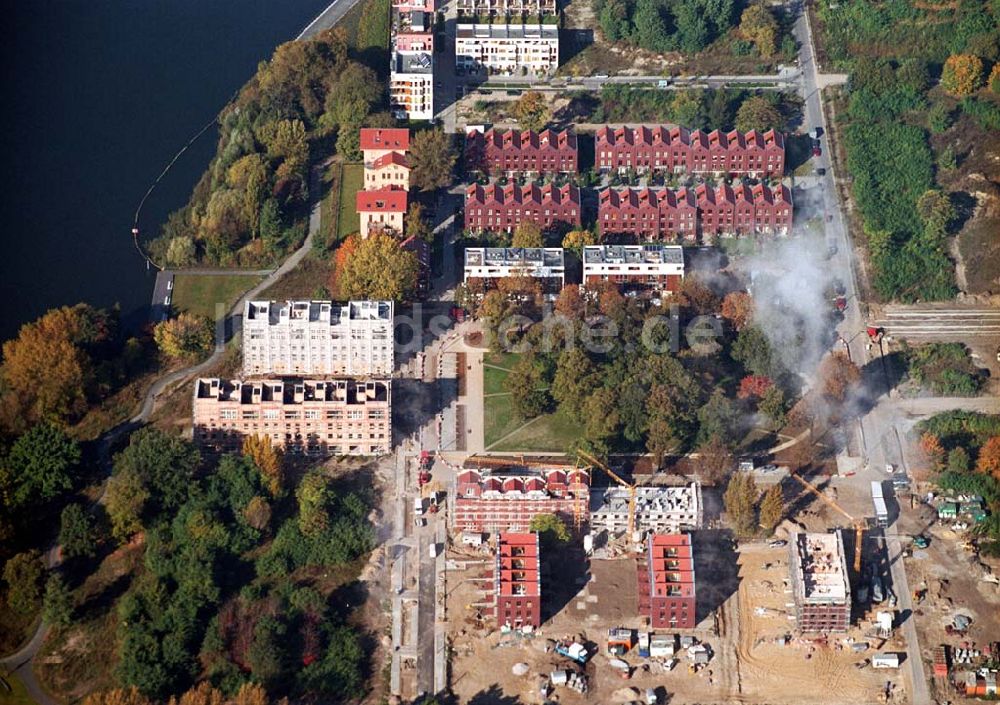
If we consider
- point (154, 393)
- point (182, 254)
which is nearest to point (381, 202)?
point (182, 254)

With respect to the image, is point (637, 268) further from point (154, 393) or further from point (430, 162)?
point (154, 393)

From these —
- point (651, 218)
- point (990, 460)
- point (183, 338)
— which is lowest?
point (990, 460)

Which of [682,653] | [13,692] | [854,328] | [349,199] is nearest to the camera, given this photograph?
[13,692]

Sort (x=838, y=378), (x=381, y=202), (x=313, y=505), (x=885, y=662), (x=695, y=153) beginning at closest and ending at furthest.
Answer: (x=885, y=662), (x=313, y=505), (x=838, y=378), (x=381, y=202), (x=695, y=153)

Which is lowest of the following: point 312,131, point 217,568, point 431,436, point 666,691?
point 666,691

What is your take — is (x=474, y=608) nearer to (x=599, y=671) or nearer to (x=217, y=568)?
(x=599, y=671)

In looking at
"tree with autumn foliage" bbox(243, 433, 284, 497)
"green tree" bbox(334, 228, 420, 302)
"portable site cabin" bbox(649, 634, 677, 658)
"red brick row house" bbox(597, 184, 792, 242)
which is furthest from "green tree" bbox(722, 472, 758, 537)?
"tree with autumn foliage" bbox(243, 433, 284, 497)

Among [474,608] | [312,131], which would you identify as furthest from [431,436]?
[312,131]

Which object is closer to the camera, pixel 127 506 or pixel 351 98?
pixel 127 506
